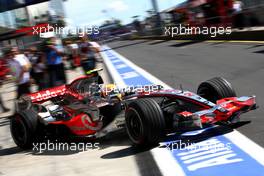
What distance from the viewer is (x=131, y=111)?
602 centimetres

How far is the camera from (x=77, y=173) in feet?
18.1

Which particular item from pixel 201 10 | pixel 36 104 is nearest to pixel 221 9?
pixel 201 10

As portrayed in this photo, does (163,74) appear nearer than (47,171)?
No

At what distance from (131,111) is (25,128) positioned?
80.0 inches

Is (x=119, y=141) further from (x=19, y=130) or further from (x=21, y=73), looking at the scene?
(x=21, y=73)

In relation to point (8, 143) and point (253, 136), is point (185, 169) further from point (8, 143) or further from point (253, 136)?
point (8, 143)

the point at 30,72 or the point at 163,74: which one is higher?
the point at 30,72

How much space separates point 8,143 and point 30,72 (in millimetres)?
3537
